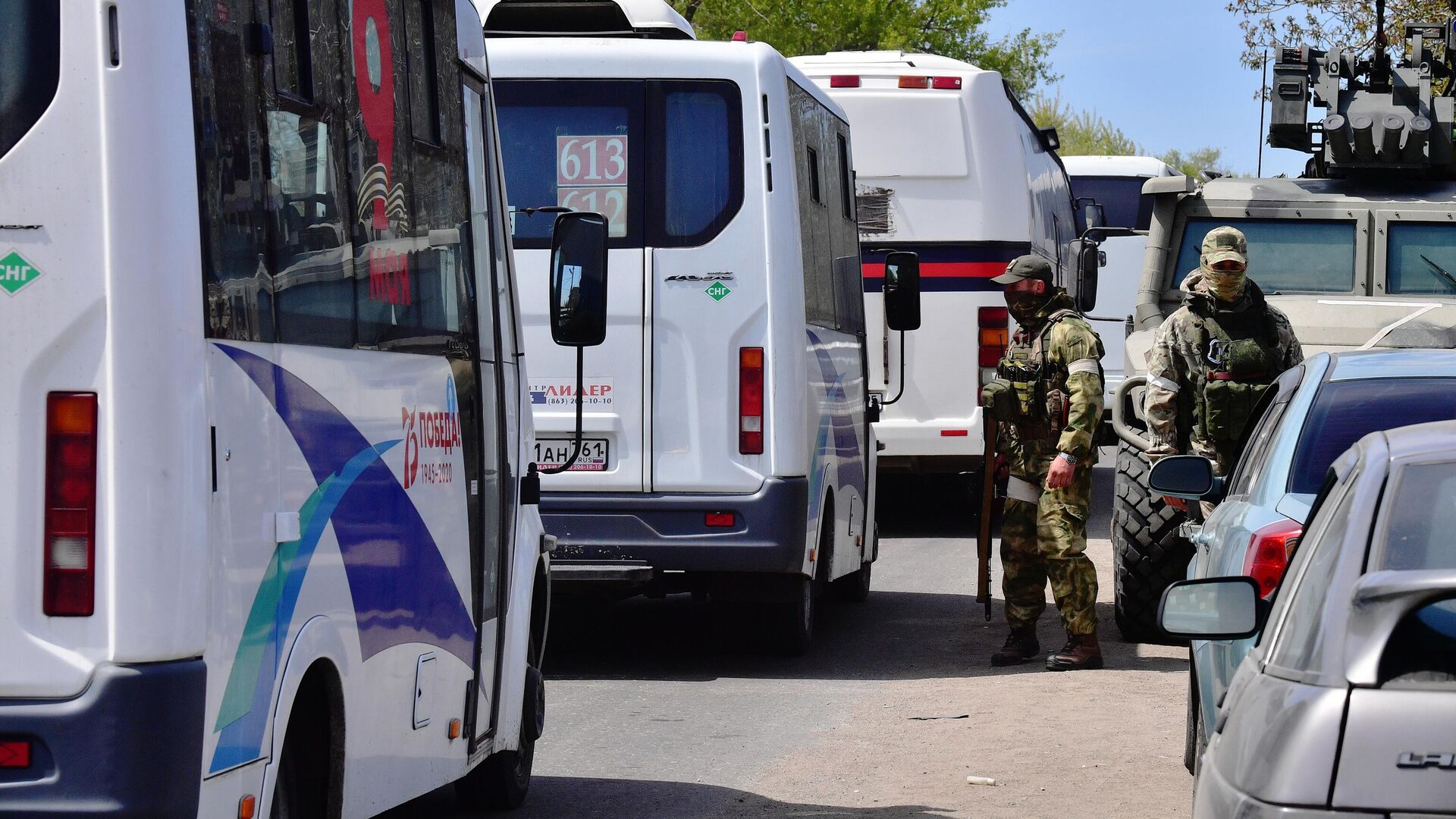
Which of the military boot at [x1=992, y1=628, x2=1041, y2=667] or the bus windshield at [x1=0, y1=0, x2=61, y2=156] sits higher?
the bus windshield at [x1=0, y1=0, x2=61, y2=156]

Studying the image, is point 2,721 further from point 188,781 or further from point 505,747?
point 505,747

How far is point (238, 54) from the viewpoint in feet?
13.6

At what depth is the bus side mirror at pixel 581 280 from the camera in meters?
7.02

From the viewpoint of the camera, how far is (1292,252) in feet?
42.3

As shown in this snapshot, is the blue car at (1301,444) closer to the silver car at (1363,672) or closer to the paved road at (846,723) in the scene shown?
the paved road at (846,723)

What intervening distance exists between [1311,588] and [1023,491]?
22.5 feet

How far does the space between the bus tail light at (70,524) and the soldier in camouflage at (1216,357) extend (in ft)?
22.0

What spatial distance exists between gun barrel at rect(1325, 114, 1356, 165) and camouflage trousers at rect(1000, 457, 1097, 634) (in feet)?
15.0

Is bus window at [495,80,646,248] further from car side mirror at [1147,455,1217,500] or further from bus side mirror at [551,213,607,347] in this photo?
car side mirror at [1147,455,1217,500]

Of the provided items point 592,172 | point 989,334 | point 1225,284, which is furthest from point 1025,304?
point 989,334

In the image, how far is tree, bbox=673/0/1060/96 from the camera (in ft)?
142

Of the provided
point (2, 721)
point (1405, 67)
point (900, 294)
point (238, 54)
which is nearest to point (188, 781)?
point (2, 721)

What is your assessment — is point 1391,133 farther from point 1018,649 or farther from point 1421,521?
point 1421,521

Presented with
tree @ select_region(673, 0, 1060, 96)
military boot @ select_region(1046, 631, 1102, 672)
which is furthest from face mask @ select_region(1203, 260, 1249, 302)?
tree @ select_region(673, 0, 1060, 96)
